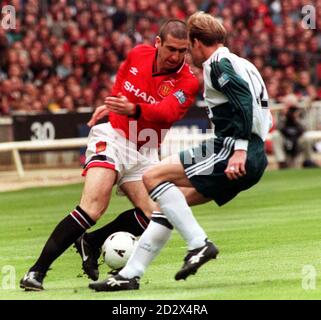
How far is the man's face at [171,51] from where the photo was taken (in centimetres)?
1036

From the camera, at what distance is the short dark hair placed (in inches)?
405

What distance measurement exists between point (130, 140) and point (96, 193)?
0.80 metres

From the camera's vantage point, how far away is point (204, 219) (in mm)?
17188

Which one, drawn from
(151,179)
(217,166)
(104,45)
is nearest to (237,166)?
(217,166)

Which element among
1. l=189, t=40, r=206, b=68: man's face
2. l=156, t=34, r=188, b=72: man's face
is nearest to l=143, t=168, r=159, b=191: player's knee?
l=189, t=40, r=206, b=68: man's face

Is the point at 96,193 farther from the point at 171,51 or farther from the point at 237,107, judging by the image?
the point at 237,107

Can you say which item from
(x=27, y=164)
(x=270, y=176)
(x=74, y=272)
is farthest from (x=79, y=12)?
(x=74, y=272)

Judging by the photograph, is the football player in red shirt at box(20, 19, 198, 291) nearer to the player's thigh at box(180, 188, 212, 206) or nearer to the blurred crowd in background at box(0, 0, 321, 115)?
the player's thigh at box(180, 188, 212, 206)

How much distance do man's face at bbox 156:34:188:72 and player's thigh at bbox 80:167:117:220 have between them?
1.08m

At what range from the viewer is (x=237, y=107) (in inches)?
372

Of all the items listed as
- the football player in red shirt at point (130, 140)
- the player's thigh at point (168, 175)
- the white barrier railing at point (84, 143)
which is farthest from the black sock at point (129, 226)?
the white barrier railing at point (84, 143)

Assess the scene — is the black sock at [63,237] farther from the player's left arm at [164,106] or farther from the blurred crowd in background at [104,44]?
the blurred crowd in background at [104,44]

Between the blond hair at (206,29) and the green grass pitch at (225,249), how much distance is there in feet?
6.39
